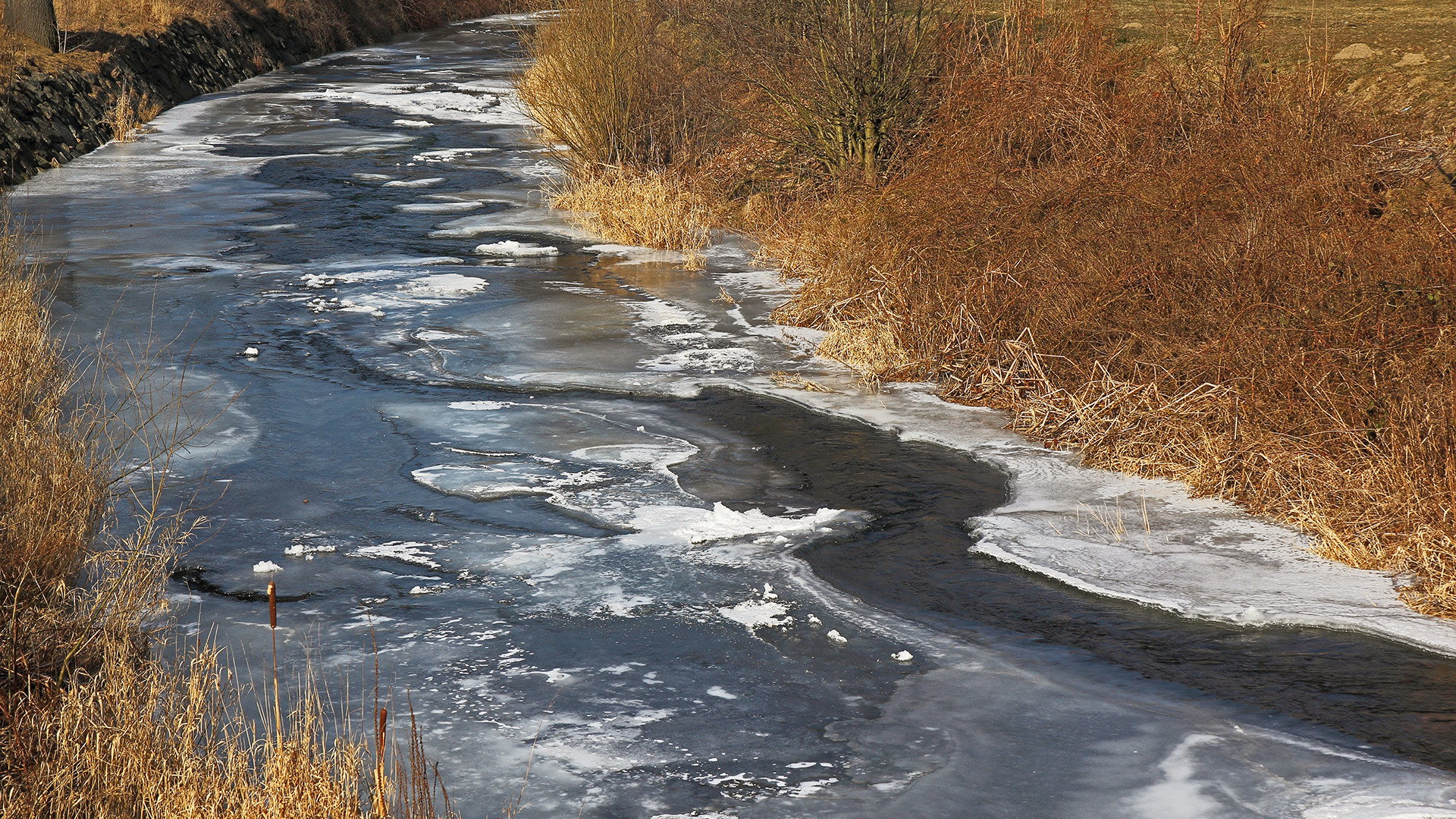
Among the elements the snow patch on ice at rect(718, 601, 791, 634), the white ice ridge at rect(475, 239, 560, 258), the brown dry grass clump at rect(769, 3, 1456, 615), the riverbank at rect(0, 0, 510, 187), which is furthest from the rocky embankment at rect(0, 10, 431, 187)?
the snow patch on ice at rect(718, 601, 791, 634)

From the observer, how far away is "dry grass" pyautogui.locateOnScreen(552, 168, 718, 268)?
44.8ft

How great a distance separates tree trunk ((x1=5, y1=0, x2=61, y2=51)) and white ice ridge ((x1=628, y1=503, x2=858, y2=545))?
1812cm

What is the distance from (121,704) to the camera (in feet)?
11.7

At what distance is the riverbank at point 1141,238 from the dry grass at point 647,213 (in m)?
0.05

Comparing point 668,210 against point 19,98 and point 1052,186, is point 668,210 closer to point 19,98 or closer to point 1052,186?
point 1052,186

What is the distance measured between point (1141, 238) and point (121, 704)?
264 inches

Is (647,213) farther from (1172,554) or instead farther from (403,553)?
(1172,554)

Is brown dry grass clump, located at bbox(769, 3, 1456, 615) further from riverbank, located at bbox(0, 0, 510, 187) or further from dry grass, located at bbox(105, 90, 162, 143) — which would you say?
dry grass, located at bbox(105, 90, 162, 143)

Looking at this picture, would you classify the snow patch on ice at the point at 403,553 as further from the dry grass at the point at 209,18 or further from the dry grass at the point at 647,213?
the dry grass at the point at 209,18

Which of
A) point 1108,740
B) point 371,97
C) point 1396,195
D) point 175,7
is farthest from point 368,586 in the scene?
point 175,7

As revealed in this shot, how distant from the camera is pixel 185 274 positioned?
11859 mm

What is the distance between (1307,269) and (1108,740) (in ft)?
12.9

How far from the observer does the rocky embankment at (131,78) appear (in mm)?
17156

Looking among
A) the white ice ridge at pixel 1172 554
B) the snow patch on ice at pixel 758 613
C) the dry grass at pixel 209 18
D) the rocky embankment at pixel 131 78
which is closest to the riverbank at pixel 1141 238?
the white ice ridge at pixel 1172 554
